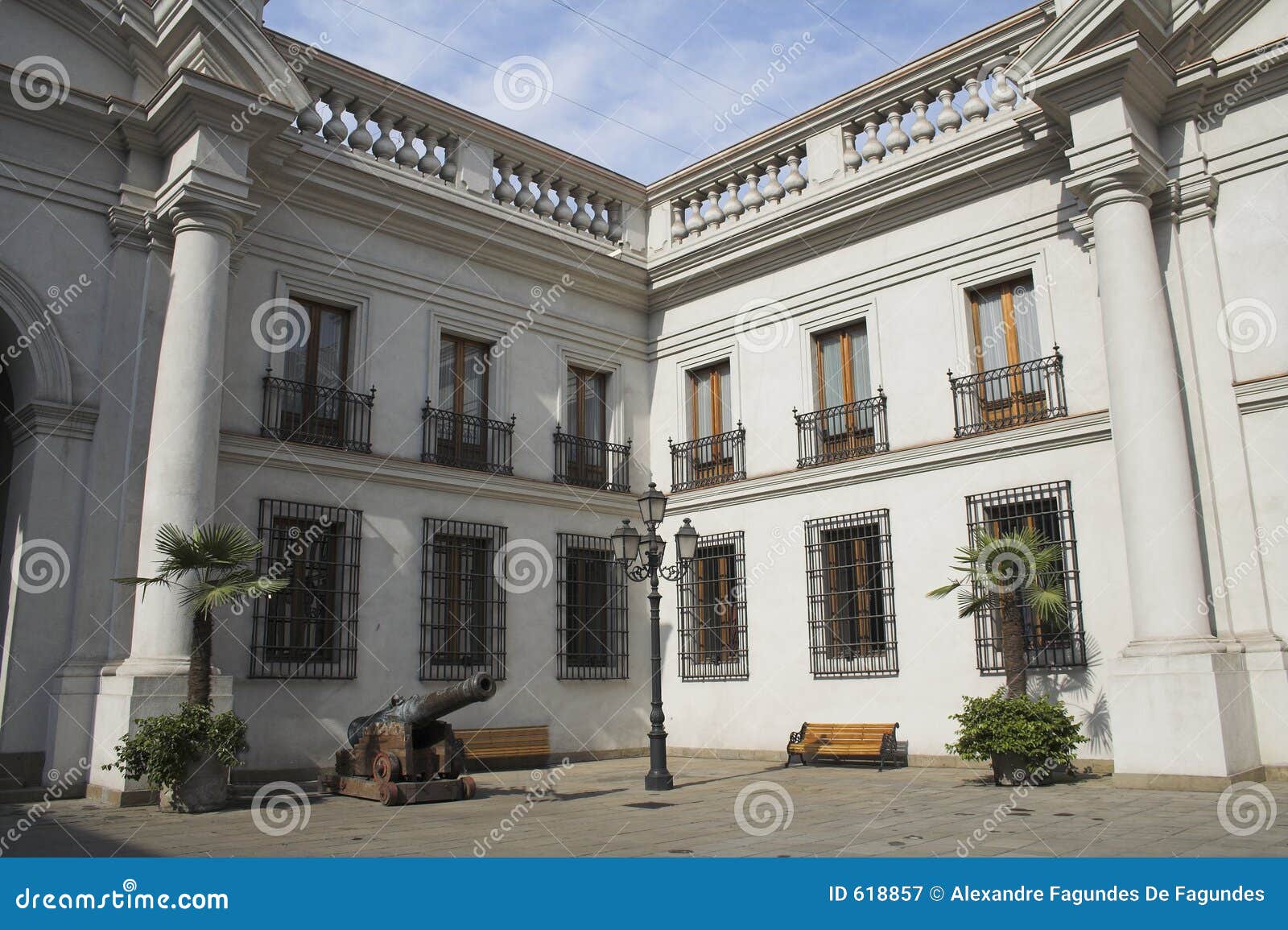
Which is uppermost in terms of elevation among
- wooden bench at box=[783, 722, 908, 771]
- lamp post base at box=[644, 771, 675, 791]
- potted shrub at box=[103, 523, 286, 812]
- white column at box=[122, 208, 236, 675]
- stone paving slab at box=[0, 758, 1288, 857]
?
white column at box=[122, 208, 236, 675]

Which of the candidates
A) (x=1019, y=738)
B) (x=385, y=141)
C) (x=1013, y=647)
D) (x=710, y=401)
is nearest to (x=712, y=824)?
(x=1019, y=738)

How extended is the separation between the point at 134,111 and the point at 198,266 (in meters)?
2.13

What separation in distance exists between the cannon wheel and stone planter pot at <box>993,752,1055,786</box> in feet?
20.8

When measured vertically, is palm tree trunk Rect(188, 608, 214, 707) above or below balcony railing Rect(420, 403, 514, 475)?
below

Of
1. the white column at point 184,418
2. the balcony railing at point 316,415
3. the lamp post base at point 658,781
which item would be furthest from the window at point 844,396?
the white column at point 184,418

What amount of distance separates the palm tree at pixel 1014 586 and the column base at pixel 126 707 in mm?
8534

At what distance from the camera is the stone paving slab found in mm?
7324

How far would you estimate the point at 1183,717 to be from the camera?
1027 cm

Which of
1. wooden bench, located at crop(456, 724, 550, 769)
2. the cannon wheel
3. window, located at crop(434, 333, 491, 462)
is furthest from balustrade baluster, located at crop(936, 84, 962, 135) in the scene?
the cannon wheel

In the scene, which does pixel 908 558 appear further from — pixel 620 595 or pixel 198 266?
pixel 198 266

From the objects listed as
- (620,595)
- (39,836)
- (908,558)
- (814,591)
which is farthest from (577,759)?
(39,836)

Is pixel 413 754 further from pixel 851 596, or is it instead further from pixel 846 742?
pixel 851 596

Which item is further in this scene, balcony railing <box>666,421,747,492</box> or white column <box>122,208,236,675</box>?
balcony railing <box>666,421,747,492</box>

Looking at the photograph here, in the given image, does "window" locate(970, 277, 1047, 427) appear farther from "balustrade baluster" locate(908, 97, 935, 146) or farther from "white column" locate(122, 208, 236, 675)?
"white column" locate(122, 208, 236, 675)
